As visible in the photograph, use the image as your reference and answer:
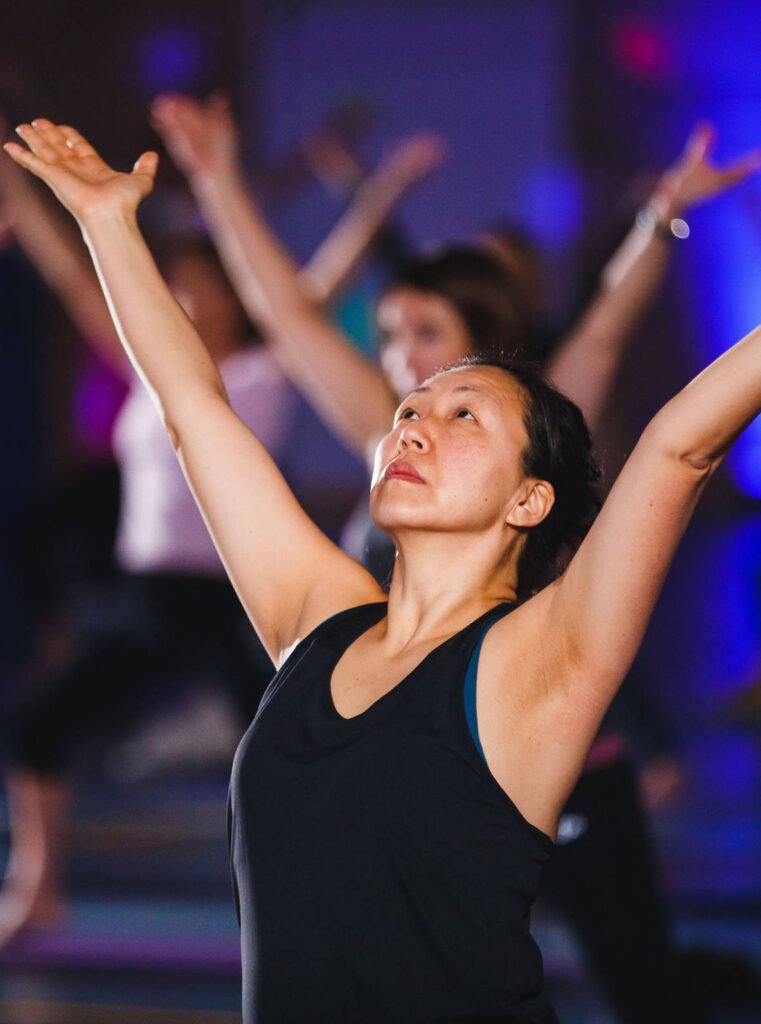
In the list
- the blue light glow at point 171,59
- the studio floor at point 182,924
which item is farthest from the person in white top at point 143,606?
the blue light glow at point 171,59

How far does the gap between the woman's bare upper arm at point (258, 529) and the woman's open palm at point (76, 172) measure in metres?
0.26

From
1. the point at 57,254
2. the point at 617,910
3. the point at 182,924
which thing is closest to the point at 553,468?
the point at 617,910

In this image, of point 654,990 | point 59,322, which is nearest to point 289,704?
point 654,990

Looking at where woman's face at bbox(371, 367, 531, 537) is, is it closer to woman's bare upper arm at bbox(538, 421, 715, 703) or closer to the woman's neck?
the woman's neck

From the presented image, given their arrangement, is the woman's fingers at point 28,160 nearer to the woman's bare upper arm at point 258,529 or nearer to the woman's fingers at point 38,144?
→ the woman's fingers at point 38,144

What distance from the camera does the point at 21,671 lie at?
21.4 ft

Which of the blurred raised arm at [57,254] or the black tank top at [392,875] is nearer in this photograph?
the black tank top at [392,875]

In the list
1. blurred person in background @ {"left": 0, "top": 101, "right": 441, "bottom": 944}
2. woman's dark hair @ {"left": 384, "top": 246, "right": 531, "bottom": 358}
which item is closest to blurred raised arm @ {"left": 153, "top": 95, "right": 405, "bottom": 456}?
woman's dark hair @ {"left": 384, "top": 246, "right": 531, "bottom": 358}

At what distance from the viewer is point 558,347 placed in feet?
7.73

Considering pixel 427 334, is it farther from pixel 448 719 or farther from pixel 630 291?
pixel 448 719

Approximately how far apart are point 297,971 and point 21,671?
213 inches

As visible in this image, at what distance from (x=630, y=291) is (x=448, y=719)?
116cm

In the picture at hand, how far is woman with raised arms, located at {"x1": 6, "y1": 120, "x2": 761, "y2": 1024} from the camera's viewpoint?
1.32 metres

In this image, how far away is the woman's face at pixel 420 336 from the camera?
2.36m
